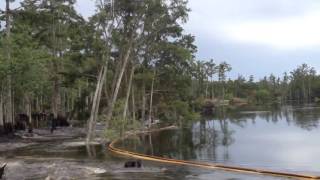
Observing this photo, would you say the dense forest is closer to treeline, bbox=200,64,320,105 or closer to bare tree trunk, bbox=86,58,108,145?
bare tree trunk, bbox=86,58,108,145

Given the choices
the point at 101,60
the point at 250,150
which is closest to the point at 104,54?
the point at 101,60

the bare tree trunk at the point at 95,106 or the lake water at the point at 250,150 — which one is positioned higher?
the bare tree trunk at the point at 95,106

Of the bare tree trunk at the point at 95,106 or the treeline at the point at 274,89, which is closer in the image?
the bare tree trunk at the point at 95,106

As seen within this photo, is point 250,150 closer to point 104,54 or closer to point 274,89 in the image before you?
point 104,54

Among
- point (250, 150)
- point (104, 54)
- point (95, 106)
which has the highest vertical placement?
point (104, 54)

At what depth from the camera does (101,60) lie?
119 feet

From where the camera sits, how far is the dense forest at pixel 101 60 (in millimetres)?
35531

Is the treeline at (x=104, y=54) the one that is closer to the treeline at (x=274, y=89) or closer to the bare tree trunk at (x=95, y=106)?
the bare tree trunk at (x=95, y=106)

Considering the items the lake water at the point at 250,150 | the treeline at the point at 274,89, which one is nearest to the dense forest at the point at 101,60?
the lake water at the point at 250,150

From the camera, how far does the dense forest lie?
1399 inches

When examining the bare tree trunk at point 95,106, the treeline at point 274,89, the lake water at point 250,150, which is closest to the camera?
the lake water at point 250,150

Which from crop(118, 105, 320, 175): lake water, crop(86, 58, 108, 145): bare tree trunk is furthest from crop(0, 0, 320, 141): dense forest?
crop(118, 105, 320, 175): lake water

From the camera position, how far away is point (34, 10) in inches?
1545

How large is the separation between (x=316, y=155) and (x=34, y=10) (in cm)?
2137
